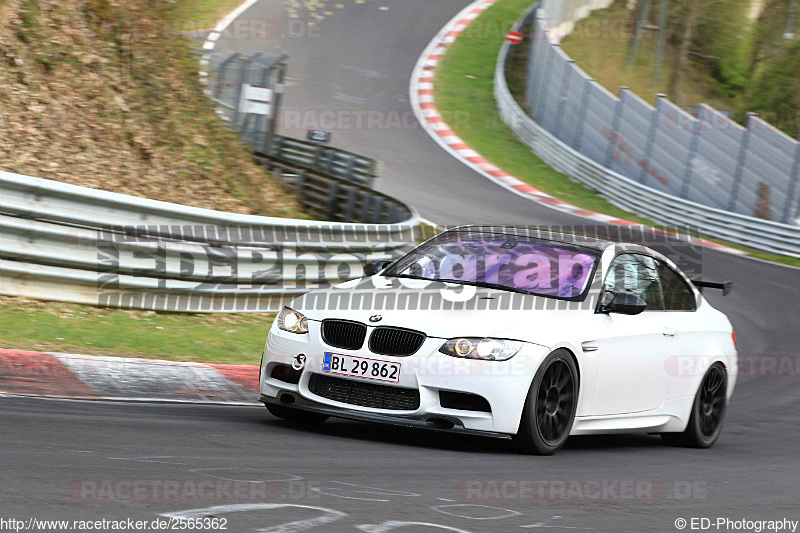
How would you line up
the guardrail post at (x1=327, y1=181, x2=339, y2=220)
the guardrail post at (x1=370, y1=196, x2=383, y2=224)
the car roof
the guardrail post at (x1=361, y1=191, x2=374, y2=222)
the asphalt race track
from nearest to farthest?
the asphalt race track → the car roof → the guardrail post at (x1=370, y1=196, x2=383, y2=224) → the guardrail post at (x1=361, y1=191, x2=374, y2=222) → the guardrail post at (x1=327, y1=181, x2=339, y2=220)

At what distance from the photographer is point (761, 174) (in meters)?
24.5

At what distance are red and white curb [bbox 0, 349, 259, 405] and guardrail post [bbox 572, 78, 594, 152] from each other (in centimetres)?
2061

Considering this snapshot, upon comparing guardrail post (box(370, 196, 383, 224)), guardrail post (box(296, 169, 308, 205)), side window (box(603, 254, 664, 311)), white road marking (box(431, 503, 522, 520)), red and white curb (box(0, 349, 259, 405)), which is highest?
side window (box(603, 254, 664, 311))

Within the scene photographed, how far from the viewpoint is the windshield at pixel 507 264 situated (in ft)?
25.2

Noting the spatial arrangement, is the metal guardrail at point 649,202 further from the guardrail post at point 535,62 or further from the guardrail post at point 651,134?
the guardrail post at point 535,62

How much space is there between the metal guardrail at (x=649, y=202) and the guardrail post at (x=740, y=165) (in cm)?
112

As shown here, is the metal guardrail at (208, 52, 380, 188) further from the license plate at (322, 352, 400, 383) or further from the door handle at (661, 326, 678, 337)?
the license plate at (322, 352, 400, 383)

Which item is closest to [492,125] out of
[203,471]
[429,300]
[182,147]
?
[182,147]

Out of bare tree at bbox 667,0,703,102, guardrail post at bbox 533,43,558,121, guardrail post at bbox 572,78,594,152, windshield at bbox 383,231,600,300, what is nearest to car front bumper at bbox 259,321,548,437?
windshield at bbox 383,231,600,300

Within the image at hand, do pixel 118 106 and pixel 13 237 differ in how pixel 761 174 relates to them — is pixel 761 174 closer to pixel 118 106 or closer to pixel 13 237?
pixel 118 106

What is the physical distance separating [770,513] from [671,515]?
0.73m

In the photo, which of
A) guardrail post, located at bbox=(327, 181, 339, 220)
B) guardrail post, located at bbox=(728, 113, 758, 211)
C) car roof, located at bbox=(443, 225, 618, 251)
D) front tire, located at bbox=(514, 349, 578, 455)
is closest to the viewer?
front tire, located at bbox=(514, 349, 578, 455)

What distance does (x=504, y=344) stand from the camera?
6867 mm

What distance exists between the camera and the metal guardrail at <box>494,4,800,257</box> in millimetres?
23141
